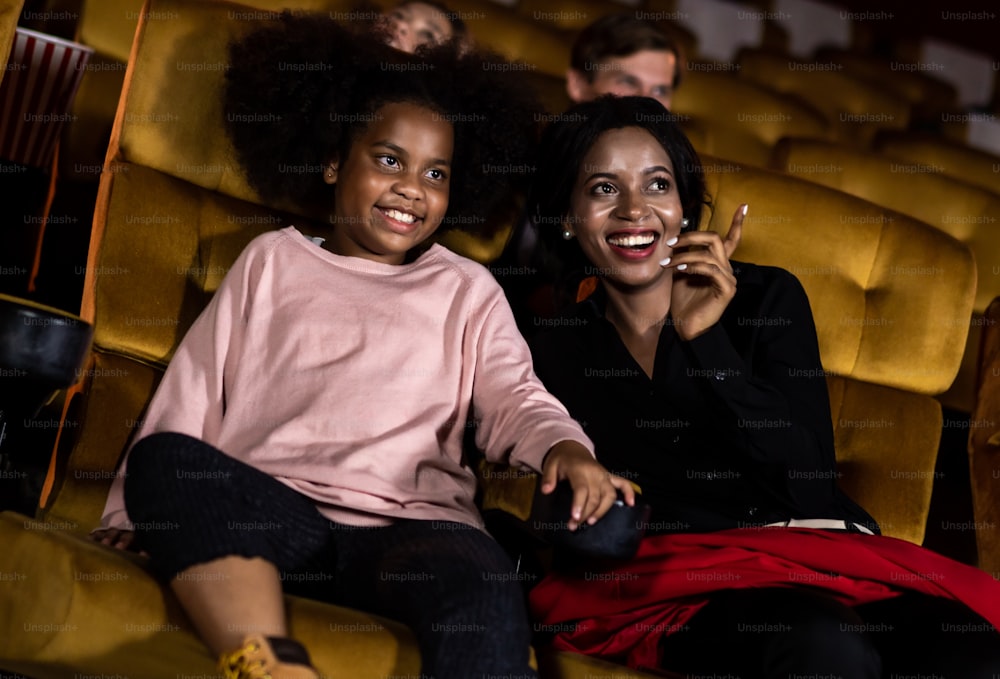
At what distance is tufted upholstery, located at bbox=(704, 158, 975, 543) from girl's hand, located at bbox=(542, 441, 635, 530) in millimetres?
584

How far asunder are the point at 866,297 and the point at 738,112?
144 centimetres

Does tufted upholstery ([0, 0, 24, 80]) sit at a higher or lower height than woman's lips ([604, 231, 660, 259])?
higher

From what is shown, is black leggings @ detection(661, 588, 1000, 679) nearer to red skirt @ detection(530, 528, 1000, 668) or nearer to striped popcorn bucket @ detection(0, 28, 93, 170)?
red skirt @ detection(530, 528, 1000, 668)

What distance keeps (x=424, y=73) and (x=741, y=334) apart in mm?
524

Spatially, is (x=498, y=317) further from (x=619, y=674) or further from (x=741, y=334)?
(x=619, y=674)

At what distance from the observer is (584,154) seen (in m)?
1.41

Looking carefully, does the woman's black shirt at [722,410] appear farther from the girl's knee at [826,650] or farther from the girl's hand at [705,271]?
the girl's knee at [826,650]

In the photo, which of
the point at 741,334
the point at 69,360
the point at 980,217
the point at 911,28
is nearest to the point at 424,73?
the point at 741,334

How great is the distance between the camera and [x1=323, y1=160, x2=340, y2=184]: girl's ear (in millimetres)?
1405

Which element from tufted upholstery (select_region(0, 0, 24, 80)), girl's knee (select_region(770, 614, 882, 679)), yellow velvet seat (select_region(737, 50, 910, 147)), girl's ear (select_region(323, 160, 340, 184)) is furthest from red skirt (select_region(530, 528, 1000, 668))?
yellow velvet seat (select_region(737, 50, 910, 147))

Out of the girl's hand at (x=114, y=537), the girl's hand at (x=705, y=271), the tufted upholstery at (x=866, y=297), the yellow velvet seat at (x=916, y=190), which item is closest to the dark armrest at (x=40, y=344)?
the girl's hand at (x=114, y=537)

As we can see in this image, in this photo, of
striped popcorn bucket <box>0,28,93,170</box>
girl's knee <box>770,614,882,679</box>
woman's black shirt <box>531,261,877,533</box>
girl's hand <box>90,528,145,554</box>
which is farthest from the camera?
striped popcorn bucket <box>0,28,93,170</box>

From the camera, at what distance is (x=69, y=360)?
928mm

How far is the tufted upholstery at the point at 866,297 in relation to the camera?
1.50 meters
